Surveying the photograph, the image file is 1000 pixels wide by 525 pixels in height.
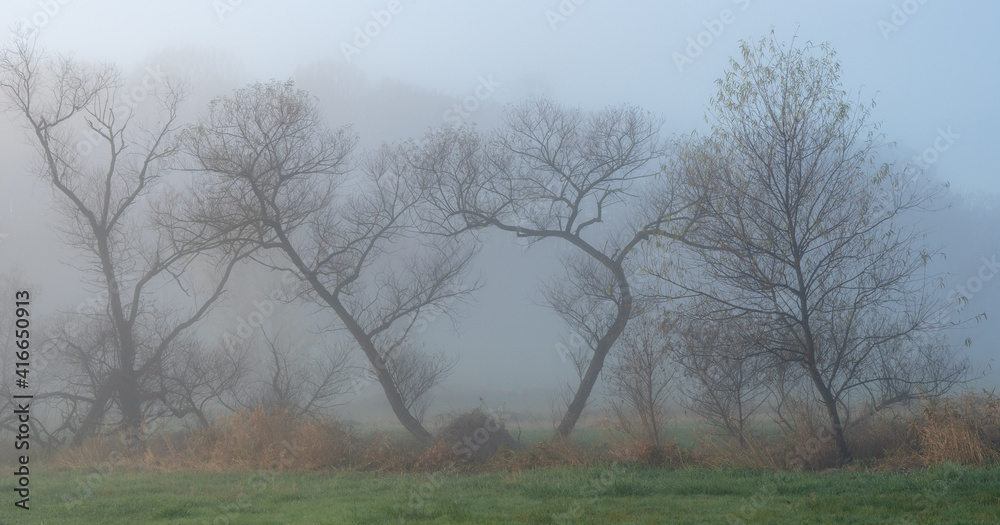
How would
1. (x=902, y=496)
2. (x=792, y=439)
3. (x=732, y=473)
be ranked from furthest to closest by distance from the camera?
(x=792, y=439), (x=732, y=473), (x=902, y=496)

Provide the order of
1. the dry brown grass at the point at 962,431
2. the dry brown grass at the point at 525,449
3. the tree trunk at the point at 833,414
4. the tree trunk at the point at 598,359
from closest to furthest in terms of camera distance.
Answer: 1. the dry brown grass at the point at 962,431
2. the dry brown grass at the point at 525,449
3. the tree trunk at the point at 833,414
4. the tree trunk at the point at 598,359

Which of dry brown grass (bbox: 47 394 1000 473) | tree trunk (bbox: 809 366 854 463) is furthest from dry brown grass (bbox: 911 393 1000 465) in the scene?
tree trunk (bbox: 809 366 854 463)

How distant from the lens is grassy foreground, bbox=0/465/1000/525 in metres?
8.40

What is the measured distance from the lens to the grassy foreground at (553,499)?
840 centimetres

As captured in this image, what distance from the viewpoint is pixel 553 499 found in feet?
32.6

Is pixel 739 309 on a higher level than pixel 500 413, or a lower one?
higher

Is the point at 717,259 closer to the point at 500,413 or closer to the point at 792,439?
the point at 792,439

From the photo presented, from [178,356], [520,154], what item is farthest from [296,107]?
[178,356]

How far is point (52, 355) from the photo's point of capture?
937 inches

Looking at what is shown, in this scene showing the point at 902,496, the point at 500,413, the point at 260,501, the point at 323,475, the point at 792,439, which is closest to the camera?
the point at 902,496

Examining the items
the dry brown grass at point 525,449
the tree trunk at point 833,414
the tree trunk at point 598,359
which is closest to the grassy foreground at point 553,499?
the dry brown grass at point 525,449

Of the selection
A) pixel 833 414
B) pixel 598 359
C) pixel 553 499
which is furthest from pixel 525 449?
pixel 833 414

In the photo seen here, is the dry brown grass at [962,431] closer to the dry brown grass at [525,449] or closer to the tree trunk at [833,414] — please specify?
the dry brown grass at [525,449]

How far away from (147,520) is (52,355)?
18584 millimetres
